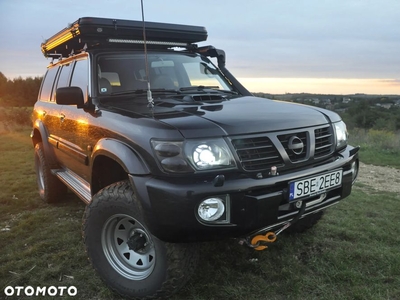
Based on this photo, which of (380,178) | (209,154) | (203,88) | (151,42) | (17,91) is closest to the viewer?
(209,154)

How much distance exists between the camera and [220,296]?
2.75 m

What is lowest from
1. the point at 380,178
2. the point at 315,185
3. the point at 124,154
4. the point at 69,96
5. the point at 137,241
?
the point at 380,178

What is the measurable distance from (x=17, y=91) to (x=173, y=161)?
2183 centimetres

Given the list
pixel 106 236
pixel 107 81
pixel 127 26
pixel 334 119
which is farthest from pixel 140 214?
pixel 127 26

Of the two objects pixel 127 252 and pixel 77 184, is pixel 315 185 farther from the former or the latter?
pixel 77 184

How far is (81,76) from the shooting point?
150 inches

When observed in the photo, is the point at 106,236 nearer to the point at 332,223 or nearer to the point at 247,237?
the point at 247,237

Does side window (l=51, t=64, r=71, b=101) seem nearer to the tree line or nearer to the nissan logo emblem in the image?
the nissan logo emblem

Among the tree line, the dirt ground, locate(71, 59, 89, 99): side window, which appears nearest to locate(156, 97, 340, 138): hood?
locate(71, 59, 89, 99): side window

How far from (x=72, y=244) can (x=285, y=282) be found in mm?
2169

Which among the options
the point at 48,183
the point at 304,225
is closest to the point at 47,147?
the point at 48,183

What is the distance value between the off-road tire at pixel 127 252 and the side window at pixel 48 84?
299 cm

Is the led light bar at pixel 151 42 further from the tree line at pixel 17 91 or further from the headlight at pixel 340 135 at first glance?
the tree line at pixel 17 91

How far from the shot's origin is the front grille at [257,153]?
2359 mm
